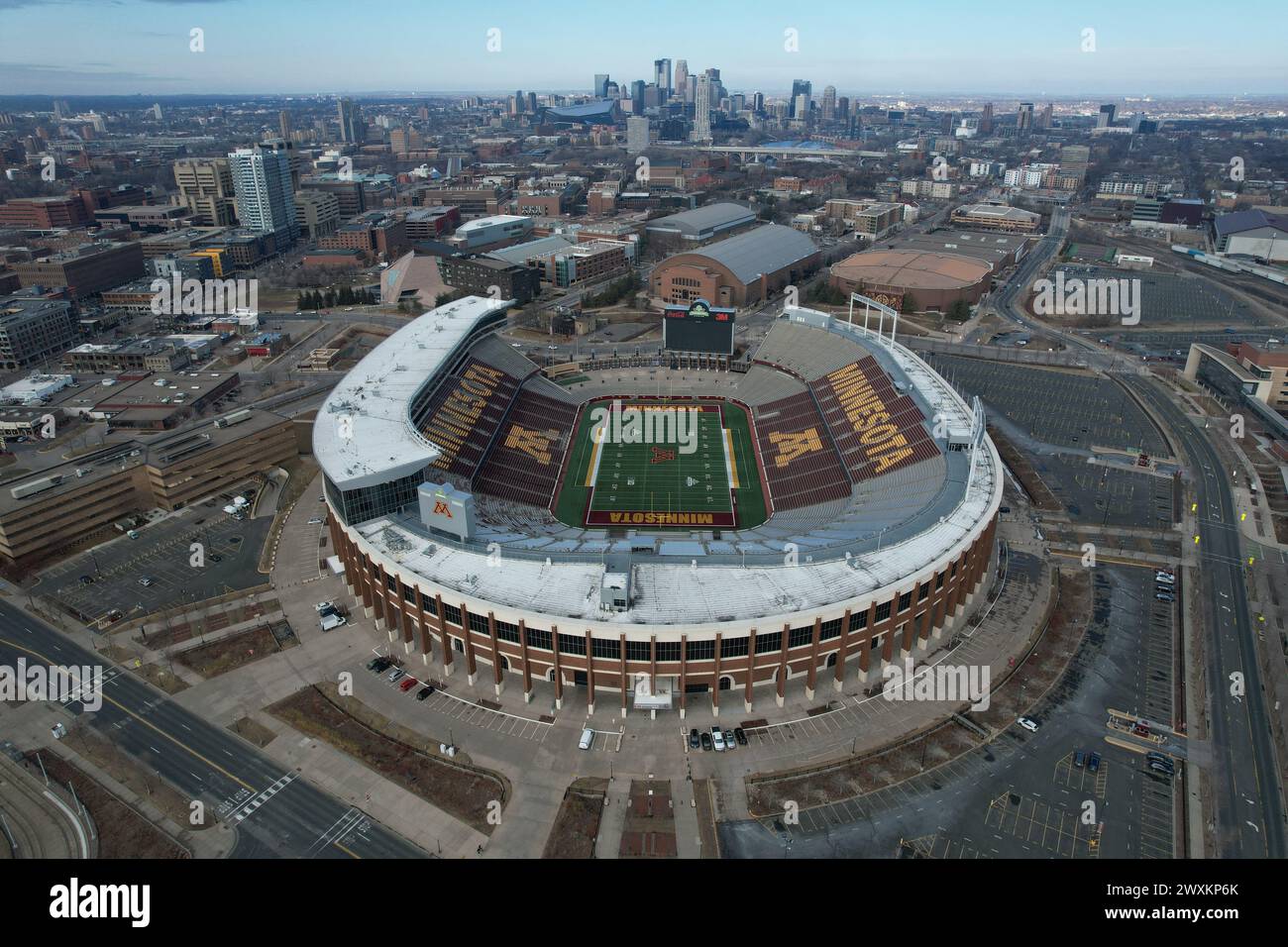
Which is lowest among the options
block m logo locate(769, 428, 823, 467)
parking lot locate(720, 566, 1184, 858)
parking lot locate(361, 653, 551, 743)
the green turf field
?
parking lot locate(720, 566, 1184, 858)

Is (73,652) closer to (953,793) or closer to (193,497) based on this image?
(193,497)

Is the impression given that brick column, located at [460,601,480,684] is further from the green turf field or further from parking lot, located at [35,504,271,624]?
the green turf field

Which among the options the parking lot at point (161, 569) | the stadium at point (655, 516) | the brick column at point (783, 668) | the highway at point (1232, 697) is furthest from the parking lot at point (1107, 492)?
the parking lot at point (161, 569)

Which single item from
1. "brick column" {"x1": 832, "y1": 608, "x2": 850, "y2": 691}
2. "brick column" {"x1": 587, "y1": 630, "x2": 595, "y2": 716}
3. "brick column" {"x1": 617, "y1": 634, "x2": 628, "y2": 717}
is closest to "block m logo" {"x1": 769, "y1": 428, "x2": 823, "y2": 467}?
"brick column" {"x1": 832, "y1": 608, "x2": 850, "y2": 691}

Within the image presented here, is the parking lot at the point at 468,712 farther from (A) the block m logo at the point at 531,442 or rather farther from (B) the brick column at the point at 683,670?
(A) the block m logo at the point at 531,442

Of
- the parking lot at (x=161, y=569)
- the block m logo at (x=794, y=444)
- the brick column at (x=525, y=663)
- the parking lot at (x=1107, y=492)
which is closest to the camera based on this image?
the brick column at (x=525, y=663)
